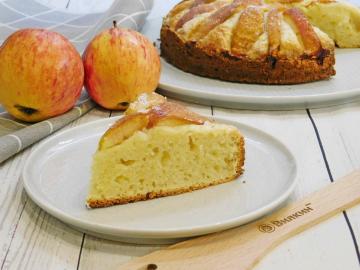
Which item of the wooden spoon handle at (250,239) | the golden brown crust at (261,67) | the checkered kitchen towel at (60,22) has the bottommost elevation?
the checkered kitchen towel at (60,22)

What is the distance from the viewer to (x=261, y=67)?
2104mm

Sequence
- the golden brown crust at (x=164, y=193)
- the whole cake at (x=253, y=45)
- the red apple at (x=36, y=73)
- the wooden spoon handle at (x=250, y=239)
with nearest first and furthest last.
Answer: the wooden spoon handle at (x=250, y=239) → the golden brown crust at (x=164, y=193) → the red apple at (x=36, y=73) → the whole cake at (x=253, y=45)

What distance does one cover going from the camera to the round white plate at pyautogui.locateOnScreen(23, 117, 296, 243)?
1.30 metres

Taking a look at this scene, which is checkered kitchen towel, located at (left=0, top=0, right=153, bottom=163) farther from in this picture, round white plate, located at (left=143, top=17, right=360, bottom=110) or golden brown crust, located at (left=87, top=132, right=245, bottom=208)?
golden brown crust, located at (left=87, top=132, right=245, bottom=208)

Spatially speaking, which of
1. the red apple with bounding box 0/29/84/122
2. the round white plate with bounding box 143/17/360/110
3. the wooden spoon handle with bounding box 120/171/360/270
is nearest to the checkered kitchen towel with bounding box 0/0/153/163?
the red apple with bounding box 0/29/84/122

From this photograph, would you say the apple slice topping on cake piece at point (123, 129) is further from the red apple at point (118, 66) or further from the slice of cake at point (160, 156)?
the red apple at point (118, 66)

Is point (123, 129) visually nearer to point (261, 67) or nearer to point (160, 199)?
point (160, 199)

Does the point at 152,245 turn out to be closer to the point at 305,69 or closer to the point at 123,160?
the point at 123,160

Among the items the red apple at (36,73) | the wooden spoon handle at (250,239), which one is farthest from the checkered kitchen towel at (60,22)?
the wooden spoon handle at (250,239)

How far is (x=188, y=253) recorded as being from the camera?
126 centimetres

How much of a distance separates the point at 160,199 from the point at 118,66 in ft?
1.90

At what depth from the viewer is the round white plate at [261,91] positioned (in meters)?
1.99

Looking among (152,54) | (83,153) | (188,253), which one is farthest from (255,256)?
(152,54)

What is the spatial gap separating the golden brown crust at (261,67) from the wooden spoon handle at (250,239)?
685 millimetres
